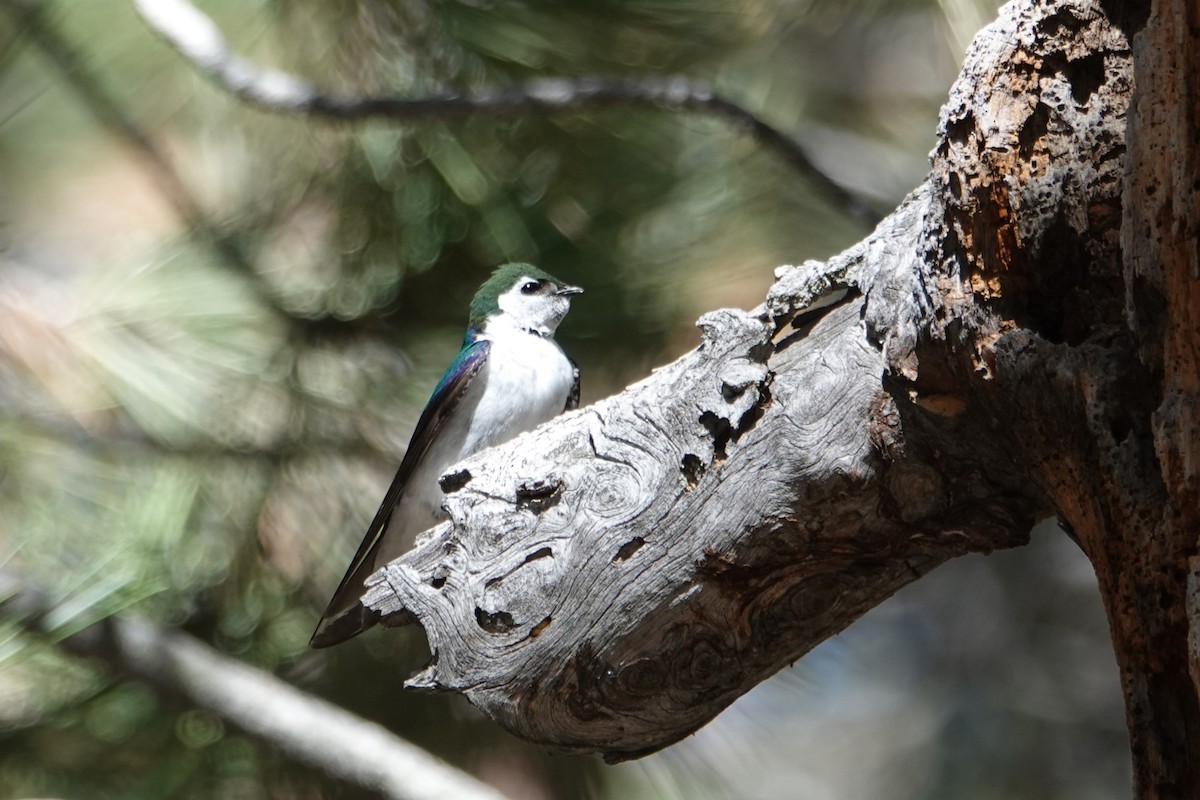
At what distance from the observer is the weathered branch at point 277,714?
2.33 meters

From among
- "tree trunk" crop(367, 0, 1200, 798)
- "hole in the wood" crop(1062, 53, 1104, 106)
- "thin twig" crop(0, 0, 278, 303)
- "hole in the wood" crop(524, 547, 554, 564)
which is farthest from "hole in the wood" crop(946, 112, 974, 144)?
"thin twig" crop(0, 0, 278, 303)

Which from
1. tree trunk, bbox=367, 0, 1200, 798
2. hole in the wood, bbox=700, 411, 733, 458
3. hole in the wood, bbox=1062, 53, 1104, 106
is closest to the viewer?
tree trunk, bbox=367, 0, 1200, 798

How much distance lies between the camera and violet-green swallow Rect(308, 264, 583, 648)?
2711 mm

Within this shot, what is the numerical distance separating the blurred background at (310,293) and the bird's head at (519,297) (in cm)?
10

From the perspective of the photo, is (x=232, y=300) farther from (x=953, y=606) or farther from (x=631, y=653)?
(x=953, y=606)

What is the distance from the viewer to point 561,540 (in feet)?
5.53

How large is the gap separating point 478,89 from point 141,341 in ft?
3.14

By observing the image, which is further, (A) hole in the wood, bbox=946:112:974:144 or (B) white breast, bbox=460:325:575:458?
(B) white breast, bbox=460:325:575:458

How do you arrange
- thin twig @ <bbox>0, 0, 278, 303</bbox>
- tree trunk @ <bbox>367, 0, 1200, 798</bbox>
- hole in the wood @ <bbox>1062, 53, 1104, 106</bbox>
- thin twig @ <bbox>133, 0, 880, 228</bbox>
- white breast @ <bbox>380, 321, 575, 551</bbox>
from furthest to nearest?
white breast @ <bbox>380, 321, 575, 551</bbox> < thin twig @ <bbox>0, 0, 278, 303</bbox> < thin twig @ <bbox>133, 0, 880, 228</bbox> < hole in the wood @ <bbox>1062, 53, 1104, 106</bbox> < tree trunk @ <bbox>367, 0, 1200, 798</bbox>

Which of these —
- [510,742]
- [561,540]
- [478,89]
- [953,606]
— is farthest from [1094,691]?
[561,540]

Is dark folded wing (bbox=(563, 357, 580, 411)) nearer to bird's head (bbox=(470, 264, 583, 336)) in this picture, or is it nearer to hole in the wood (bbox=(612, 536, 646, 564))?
bird's head (bbox=(470, 264, 583, 336))

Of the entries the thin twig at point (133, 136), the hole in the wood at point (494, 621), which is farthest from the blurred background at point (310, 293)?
the hole in the wood at point (494, 621)

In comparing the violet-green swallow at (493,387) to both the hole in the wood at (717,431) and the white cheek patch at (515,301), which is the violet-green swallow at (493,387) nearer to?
the white cheek patch at (515,301)

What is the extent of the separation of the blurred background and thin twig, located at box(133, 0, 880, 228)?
18cm
